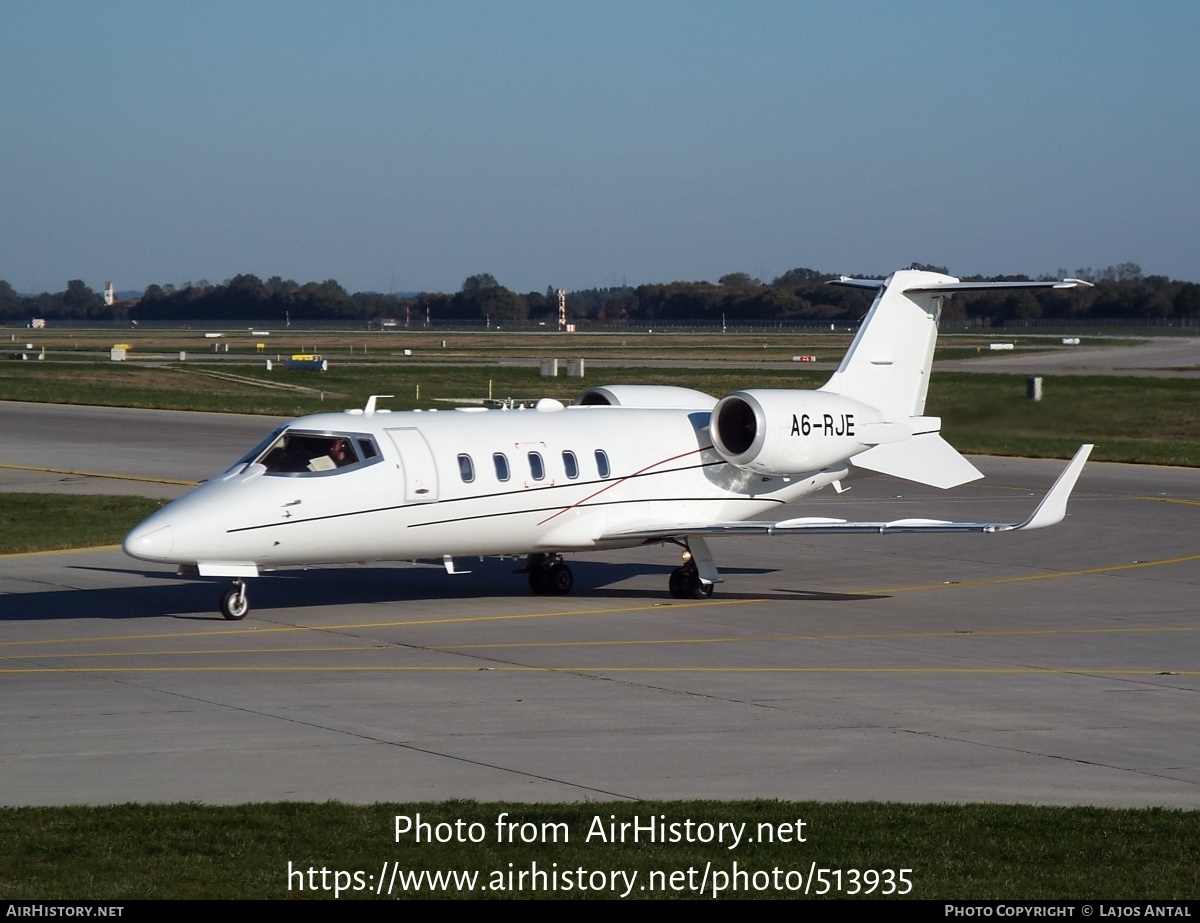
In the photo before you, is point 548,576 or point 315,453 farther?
point 548,576

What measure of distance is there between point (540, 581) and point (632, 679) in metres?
6.93

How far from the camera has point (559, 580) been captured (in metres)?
25.4

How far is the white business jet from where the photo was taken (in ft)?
70.7

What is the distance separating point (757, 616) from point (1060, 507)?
4.62 meters

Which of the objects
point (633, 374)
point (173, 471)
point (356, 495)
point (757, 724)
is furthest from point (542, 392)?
point (757, 724)

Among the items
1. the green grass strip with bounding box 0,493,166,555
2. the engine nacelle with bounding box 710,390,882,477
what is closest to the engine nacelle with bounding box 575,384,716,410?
the engine nacelle with bounding box 710,390,882,477

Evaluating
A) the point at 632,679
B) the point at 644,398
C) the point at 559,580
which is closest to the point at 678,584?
the point at 559,580

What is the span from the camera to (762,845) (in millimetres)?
11664

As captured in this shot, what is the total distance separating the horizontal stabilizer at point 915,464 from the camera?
2651cm

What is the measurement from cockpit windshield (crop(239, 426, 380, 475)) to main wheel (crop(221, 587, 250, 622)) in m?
1.79

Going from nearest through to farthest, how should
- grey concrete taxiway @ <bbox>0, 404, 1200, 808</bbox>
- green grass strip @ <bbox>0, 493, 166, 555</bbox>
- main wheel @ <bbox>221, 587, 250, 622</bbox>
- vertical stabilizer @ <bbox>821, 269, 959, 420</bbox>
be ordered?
grey concrete taxiway @ <bbox>0, 404, 1200, 808</bbox> < main wheel @ <bbox>221, 587, 250, 622</bbox> < vertical stabilizer @ <bbox>821, 269, 959, 420</bbox> < green grass strip @ <bbox>0, 493, 166, 555</bbox>

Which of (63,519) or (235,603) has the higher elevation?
(235,603)

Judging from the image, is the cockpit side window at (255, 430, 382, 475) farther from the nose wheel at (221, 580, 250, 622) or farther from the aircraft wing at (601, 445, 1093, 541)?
the aircraft wing at (601, 445, 1093, 541)

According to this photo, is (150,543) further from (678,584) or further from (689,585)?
(689,585)
